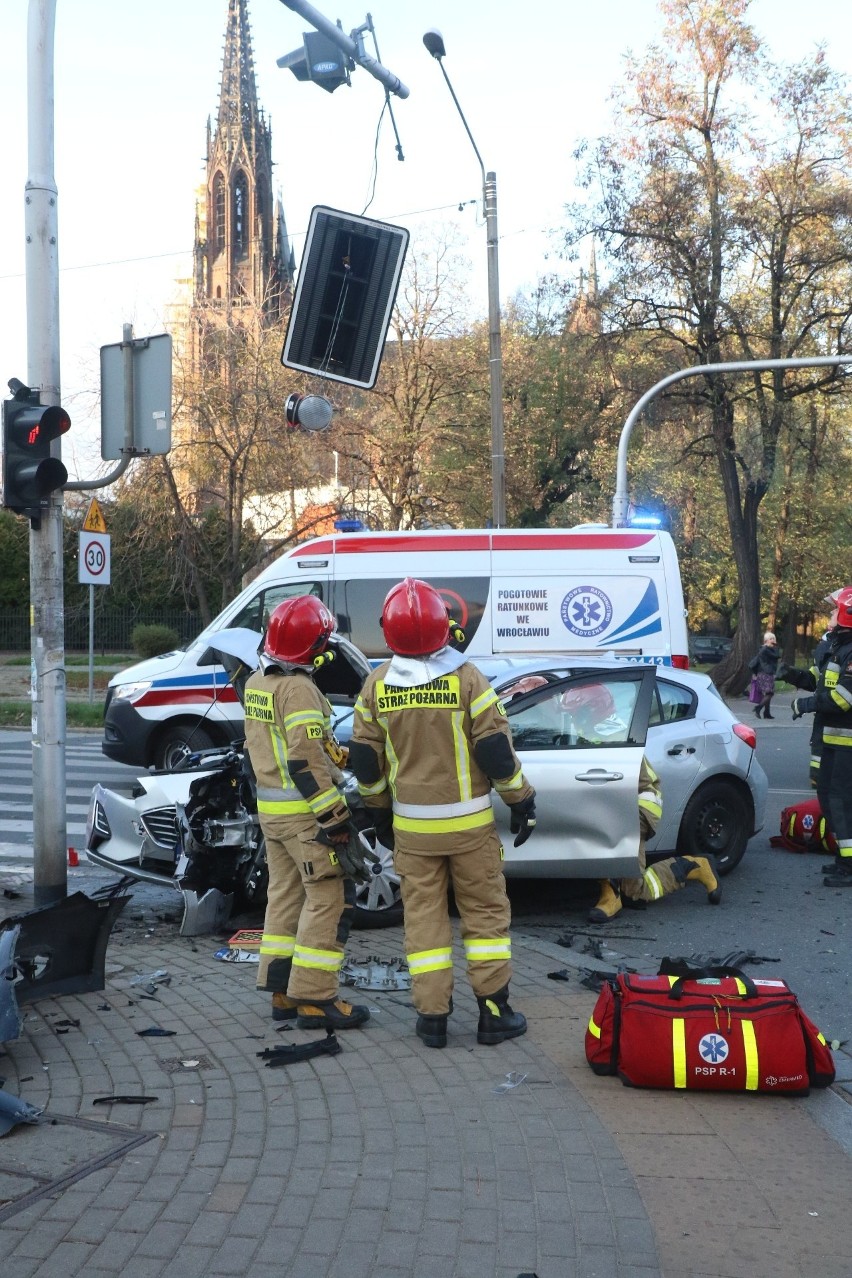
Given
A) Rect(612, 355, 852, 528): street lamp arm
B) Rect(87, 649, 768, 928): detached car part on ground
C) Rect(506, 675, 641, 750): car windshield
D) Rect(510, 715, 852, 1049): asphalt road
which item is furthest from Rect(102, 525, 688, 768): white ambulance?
Rect(506, 675, 641, 750): car windshield

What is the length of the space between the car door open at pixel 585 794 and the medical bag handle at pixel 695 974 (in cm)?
218

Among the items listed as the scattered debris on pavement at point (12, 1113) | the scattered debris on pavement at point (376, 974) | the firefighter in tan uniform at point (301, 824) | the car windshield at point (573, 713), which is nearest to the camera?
the scattered debris on pavement at point (12, 1113)


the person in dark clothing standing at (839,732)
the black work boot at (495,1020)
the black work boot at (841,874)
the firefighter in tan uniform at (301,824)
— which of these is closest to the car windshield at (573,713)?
the person in dark clothing standing at (839,732)

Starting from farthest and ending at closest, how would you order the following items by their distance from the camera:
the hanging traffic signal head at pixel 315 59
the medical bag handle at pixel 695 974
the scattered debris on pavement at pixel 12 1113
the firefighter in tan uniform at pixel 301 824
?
the hanging traffic signal head at pixel 315 59 < the firefighter in tan uniform at pixel 301 824 < the medical bag handle at pixel 695 974 < the scattered debris on pavement at pixel 12 1113

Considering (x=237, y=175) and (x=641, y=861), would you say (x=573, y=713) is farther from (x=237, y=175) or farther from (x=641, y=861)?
(x=237, y=175)

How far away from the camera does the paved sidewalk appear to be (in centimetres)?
338

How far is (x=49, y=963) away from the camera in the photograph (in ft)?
18.1

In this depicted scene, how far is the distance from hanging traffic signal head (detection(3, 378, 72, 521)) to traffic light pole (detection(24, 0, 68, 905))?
0.13m

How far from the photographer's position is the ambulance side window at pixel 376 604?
1284 cm

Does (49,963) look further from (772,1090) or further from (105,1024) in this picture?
(772,1090)

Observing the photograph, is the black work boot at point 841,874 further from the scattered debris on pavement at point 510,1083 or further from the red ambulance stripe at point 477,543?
the red ambulance stripe at point 477,543

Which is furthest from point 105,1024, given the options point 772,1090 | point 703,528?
point 703,528

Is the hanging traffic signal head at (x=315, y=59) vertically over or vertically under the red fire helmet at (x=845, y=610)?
over

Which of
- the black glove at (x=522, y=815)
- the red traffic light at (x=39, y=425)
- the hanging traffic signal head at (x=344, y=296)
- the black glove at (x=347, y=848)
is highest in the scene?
the hanging traffic signal head at (x=344, y=296)
